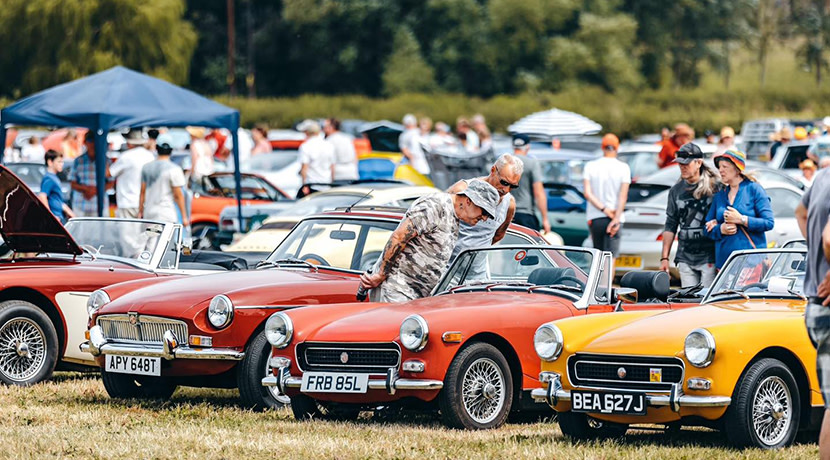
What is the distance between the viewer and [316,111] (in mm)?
59812

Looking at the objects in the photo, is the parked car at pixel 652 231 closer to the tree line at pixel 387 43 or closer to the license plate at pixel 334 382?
the license plate at pixel 334 382

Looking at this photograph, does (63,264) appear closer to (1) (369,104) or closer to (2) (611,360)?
(2) (611,360)

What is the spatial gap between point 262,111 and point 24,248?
161 ft

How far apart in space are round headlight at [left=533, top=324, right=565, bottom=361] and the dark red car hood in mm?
4547

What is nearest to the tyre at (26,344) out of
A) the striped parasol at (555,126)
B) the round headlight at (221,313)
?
the round headlight at (221,313)

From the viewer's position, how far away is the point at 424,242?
9.41m

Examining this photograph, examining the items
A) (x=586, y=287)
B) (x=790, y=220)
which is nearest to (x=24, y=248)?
(x=586, y=287)

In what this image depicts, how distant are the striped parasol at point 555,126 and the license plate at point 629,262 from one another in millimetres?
11023

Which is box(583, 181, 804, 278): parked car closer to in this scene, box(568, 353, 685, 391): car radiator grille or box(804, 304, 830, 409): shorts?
box(568, 353, 685, 391): car radiator grille

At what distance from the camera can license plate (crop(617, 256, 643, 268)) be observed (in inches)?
605

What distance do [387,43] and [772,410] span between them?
5853 centimetres

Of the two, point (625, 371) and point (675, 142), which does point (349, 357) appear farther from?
point (675, 142)

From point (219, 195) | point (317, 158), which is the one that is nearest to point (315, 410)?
point (317, 158)

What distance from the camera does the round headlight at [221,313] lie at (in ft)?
30.9
